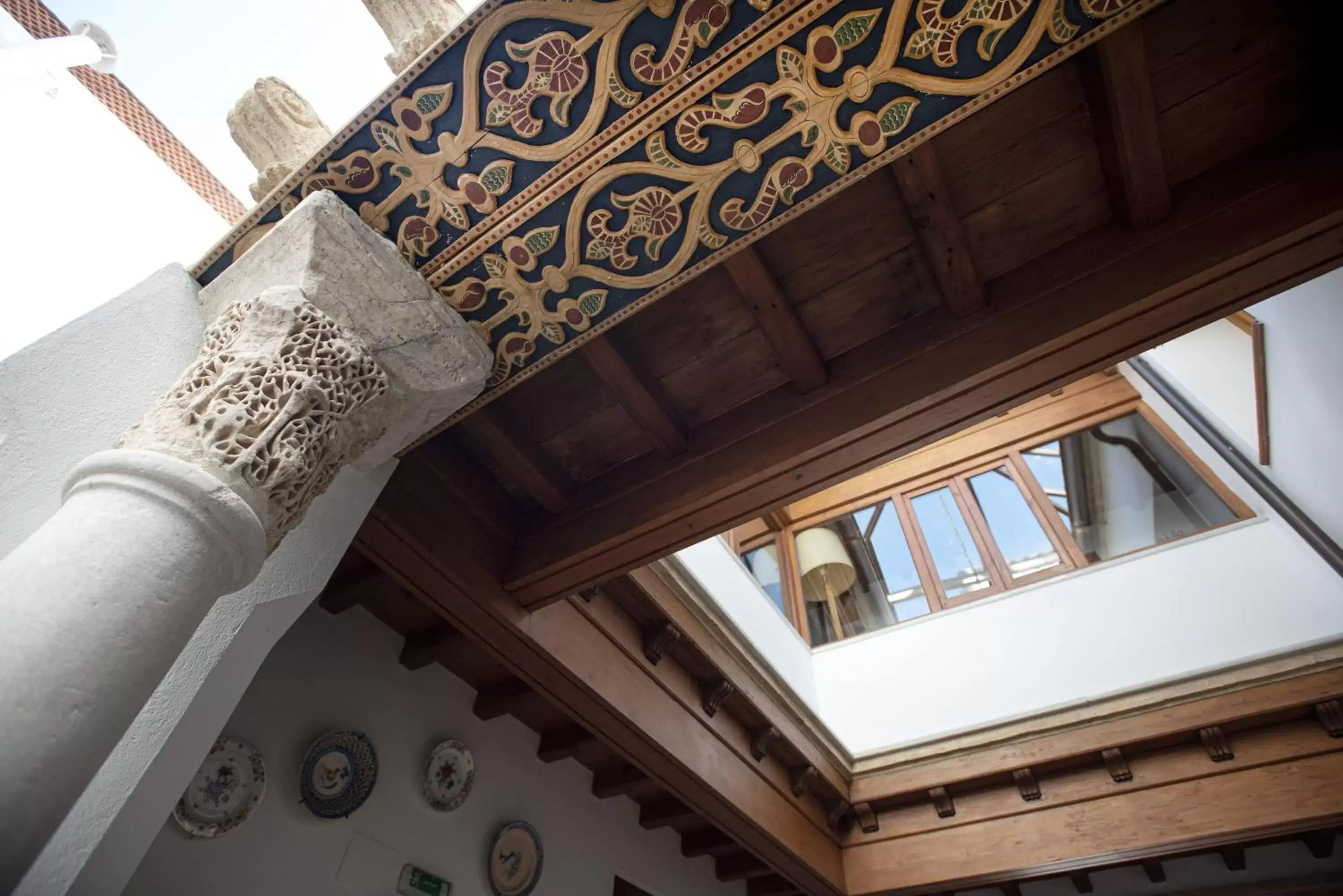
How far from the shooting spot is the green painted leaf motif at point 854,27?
4.40 ft

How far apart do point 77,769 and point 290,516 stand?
1.60 feet

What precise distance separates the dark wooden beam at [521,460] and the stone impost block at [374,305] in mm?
398

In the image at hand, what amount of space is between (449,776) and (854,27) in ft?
8.36

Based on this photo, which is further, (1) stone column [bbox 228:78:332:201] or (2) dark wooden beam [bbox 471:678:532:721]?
(2) dark wooden beam [bbox 471:678:532:721]

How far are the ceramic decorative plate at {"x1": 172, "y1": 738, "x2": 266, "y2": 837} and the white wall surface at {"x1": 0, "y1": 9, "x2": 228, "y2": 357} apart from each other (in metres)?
1.15

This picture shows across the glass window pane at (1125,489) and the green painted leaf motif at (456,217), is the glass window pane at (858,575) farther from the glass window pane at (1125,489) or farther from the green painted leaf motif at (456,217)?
the green painted leaf motif at (456,217)

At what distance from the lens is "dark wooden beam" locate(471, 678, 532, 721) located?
9.34 feet

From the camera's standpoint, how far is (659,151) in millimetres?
1498

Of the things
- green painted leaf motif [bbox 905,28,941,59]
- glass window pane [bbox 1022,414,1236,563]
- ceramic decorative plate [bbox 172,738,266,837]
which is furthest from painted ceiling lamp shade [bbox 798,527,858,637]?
green painted leaf motif [bbox 905,28,941,59]

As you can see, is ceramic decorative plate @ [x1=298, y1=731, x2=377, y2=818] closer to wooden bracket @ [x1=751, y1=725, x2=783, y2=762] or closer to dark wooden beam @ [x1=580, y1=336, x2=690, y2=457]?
dark wooden beam @ [x1=580, y1=336, x2=690, y2=457]

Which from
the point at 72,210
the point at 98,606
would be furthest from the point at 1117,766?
the point at 72,210

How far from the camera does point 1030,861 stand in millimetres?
3631

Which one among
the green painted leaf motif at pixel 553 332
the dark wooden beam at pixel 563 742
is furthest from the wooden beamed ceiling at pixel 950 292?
the dark wooden beam at pixel 563 742

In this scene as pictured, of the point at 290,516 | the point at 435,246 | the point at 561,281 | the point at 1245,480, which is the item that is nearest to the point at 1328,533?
the point at 1245,480
